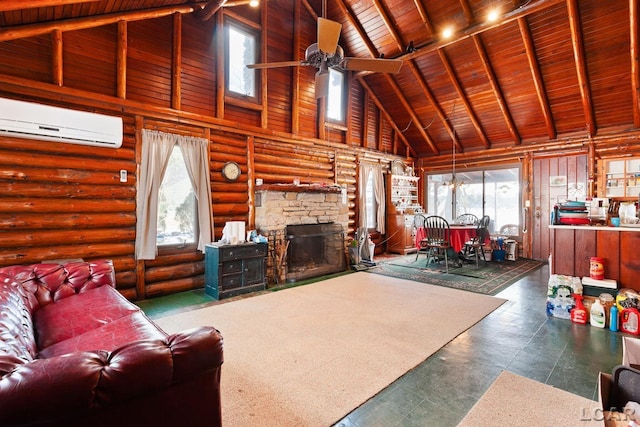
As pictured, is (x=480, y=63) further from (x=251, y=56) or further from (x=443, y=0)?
(x=251, y=56)

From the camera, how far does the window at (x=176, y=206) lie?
507 centimetres

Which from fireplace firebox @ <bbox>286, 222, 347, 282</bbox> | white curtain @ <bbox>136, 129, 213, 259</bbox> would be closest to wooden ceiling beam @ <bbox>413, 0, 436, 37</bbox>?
fireplace firebox @ <bbox>286, 222, 347, 282</bbox>

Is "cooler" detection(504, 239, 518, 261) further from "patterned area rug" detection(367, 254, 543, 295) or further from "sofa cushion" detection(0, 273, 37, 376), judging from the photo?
"sofa cushion" detection(0, 273, 37, 376)

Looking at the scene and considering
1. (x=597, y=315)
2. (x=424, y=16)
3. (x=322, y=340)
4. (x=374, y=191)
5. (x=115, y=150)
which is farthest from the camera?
(x=374, y=191)

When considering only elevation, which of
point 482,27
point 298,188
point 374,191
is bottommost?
point 298,188

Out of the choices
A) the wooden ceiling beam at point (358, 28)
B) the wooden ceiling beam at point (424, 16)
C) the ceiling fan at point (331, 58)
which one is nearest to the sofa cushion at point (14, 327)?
the ceiling fan at point (331, 58)

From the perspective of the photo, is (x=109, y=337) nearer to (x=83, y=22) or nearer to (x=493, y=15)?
(x=83, y=22)

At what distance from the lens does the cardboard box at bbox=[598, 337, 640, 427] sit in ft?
4.48

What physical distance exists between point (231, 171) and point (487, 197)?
712 cm

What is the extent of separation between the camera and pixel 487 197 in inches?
350

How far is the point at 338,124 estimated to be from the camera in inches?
304

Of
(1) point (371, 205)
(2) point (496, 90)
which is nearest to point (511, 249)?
(1) point (371, 205)

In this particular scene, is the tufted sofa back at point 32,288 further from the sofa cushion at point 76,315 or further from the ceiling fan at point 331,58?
the ceiling fan at point 331,58

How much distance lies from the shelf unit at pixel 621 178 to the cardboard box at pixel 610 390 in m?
6.47
